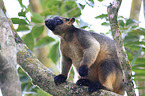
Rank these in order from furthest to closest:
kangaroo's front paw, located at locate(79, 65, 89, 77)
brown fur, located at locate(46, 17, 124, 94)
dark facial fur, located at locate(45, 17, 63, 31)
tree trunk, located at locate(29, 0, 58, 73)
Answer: tree trunk, located at locate(29, 0, 58, 73)
dark facial fur, located at locate(45, 17, 63, 31)
brown fur, located at locate(46, 17, 124, 94)
kangaroo's front paw, located at locate(79, 65, 89, 77)

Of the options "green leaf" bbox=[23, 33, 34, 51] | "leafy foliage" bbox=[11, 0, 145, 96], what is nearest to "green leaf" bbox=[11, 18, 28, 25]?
"leafy foliage" bbox=[11, 0, 145, 96]

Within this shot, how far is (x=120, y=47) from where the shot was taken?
416 cm

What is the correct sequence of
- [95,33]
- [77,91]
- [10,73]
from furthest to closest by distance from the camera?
[95,33] < [77,91] < [10,73]

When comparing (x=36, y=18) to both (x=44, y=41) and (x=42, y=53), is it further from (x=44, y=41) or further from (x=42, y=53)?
(x=42, y=53)

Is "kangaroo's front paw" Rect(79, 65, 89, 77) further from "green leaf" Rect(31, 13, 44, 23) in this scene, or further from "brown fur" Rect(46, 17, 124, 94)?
"green leaf" Rect(31, 13, 44, 23)

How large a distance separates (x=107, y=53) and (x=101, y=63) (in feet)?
1.64

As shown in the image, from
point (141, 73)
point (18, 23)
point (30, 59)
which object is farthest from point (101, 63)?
point (18, 23)

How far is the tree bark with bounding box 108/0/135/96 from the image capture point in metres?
3.92

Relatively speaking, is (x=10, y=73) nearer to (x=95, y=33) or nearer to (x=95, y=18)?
(x=95, y=18)

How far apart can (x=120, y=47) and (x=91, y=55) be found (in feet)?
3.09

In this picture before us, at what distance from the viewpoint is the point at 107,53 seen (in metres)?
5.47

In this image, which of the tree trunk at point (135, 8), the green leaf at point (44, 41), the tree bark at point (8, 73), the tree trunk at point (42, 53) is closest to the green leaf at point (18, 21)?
the green leaf at point (44, 41)

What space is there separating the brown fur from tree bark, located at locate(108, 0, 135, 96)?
2.82 ft

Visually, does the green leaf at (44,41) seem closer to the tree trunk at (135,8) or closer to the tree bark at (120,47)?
the tree bark at (120,47)
